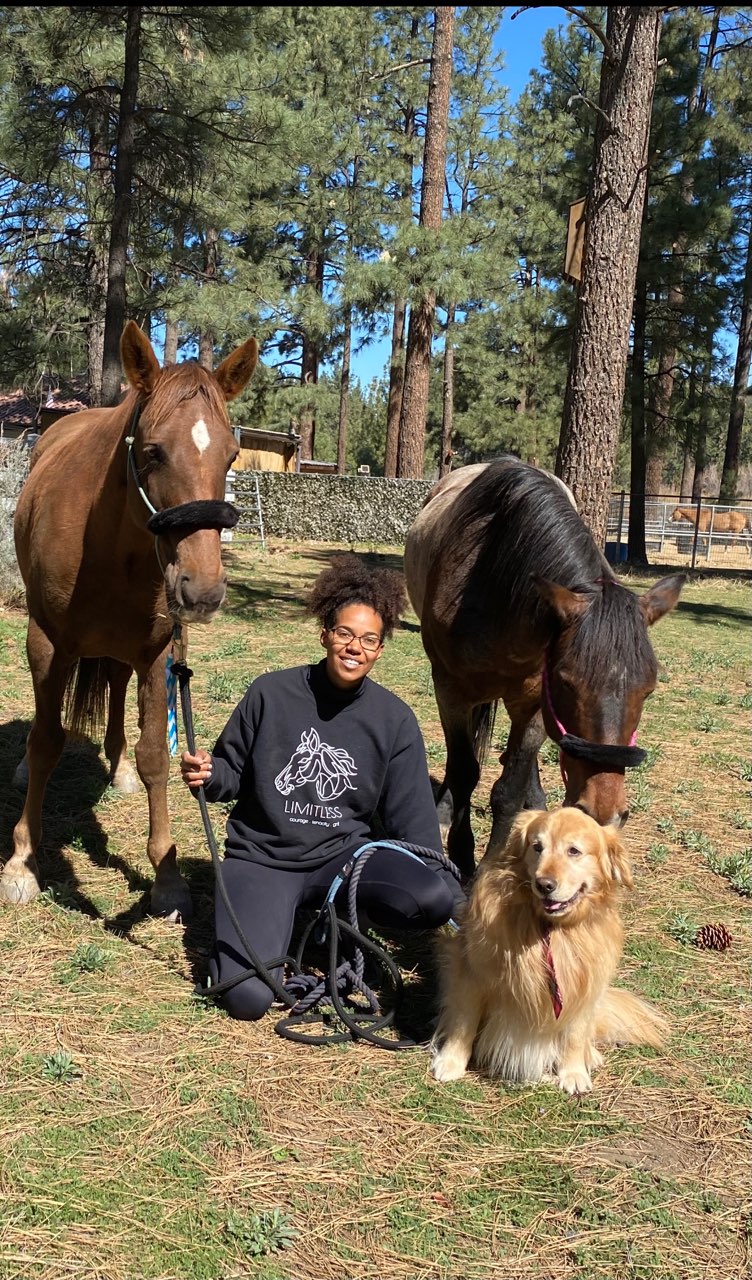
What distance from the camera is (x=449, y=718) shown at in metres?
4.43

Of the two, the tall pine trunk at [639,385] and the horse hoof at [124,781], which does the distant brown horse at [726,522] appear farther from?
the horse hoof at [124,781]

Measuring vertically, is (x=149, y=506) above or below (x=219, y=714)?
above

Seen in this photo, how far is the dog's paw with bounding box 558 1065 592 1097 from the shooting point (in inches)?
104

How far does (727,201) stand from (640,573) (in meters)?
7.07

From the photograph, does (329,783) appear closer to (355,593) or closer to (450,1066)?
(355,593)

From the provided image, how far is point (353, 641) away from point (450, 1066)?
4.50ft

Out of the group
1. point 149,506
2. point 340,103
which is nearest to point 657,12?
point 149,506

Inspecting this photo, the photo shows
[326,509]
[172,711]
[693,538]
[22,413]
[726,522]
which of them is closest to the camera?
[172,711]

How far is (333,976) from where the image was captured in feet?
9.40

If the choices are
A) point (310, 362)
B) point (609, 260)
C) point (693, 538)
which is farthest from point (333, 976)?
point (310, 362)

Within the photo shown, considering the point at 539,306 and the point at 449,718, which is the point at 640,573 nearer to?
the point at 539,306

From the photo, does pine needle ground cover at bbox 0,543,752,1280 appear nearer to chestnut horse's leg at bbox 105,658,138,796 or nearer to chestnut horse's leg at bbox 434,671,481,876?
chestnut horse's leg at bbox 434,671,481,876

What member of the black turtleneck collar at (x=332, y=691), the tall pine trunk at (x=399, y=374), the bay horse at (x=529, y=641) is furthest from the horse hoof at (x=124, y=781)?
the tall pine trunk at (x=399, y=374)

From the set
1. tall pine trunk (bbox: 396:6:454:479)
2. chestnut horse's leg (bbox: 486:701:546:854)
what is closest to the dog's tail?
chestnut horse's leg (bbox: 486:701:546:854)
